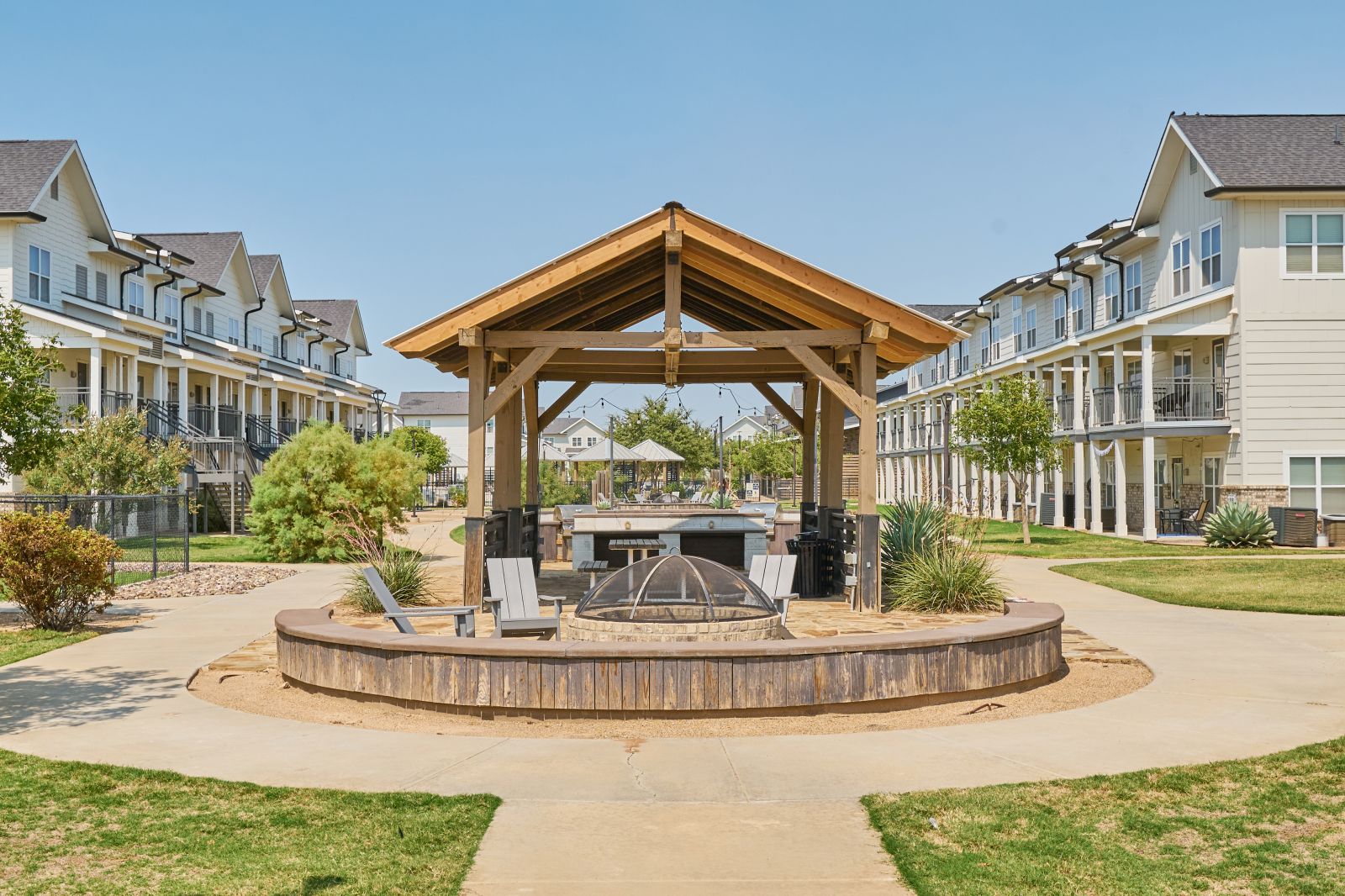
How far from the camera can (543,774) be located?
6996 mm

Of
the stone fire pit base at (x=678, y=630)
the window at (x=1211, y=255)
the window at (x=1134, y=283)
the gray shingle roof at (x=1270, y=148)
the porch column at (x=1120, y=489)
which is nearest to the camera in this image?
the stone fire pit base at (x=678, y=630)

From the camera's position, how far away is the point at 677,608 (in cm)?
984

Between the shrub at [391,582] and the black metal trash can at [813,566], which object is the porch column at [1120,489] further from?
the shrub at [391,582]

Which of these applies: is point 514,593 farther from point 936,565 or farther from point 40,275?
point 40,275

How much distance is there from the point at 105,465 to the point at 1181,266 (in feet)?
92.7

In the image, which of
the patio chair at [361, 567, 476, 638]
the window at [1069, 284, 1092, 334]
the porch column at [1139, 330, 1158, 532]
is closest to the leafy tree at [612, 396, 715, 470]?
the window at [1069, 284, 1092, 334]

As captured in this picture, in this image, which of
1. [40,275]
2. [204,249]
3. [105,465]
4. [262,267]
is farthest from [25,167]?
[262,267]

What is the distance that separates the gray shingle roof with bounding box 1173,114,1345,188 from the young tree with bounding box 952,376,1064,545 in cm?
725

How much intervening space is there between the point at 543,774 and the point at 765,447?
65.6 m

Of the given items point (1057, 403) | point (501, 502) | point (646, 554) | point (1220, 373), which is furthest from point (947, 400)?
point (501, 502)

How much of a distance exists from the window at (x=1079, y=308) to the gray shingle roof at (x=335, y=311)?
1511 inches

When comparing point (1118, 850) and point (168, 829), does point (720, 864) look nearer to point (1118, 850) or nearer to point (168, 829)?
point (1118, 850)

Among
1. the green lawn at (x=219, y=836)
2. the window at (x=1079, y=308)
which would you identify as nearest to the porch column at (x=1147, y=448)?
the window at (x=1079, y=308)

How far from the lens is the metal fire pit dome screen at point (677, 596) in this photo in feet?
32.3
